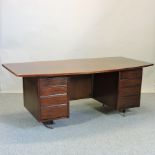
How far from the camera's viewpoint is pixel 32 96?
10.5 feet

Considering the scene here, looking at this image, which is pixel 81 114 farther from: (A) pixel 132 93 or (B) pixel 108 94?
(A) pixel 132 93

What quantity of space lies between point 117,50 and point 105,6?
2.50 feet

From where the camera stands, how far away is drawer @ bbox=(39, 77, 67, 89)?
117 inches

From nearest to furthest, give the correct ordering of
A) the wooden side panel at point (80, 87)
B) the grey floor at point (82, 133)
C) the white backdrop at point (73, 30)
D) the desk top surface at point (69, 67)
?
the grey floor at point (82, 133) < the desk top surface at point (69, 67) < the wooden side panel at point (80, 87) < the white backdrop at point (73, 30)

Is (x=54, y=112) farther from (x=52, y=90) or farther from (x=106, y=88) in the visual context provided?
(x=106, y=88)

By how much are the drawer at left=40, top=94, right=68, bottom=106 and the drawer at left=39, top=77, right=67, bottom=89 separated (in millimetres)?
133

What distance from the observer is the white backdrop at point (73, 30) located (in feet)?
14.7

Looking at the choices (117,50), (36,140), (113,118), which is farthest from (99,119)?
(117,50)

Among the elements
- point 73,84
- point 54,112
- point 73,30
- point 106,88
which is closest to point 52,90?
point 54,112

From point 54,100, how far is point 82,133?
1.57ft

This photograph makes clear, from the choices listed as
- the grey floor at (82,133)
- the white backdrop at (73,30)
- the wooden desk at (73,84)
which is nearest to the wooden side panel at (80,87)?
the wooden desk at (73,84)

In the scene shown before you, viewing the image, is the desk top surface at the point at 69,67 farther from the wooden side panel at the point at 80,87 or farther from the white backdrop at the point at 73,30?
the white backdrop at the point at 73,30

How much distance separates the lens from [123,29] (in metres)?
4.77

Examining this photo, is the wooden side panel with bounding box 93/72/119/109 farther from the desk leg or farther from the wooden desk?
the desk leg
